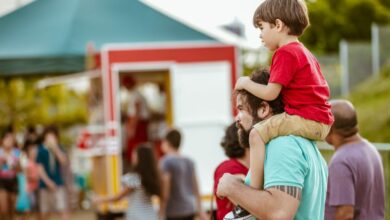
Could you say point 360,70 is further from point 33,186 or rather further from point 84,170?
point 33,186

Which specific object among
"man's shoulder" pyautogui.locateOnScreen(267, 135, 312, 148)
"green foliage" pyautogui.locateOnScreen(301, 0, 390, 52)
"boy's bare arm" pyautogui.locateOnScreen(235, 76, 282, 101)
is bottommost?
"man's shoulder" pyautogui.locateOnScreen(267, 135, 312, 148)

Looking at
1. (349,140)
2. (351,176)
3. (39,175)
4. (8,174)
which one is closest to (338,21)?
(8,174)

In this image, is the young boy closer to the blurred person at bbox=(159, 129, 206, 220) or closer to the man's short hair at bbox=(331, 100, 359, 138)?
the man's short hair at bbox=(331, 100, 359, 138)

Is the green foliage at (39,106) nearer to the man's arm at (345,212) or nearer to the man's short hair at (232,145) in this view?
the man's short hair at (232,145)

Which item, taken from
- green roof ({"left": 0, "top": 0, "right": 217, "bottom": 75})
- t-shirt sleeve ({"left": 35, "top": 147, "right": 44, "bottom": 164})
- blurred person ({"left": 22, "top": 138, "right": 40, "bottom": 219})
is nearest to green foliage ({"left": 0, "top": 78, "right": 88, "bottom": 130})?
blurred person ({"left": 22, "top": 138, "right": 40, "bottom": 219})

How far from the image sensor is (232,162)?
18.0 feet

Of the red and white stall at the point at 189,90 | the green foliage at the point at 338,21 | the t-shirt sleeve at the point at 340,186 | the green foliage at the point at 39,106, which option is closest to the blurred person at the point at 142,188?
the t-shirt sleeve at the point at 340,186

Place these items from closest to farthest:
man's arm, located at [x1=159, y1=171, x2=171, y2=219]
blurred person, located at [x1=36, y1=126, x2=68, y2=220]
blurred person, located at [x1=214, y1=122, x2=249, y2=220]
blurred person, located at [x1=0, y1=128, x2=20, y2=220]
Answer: blurred person, located at [x1=214, y1=122, x2=249, y2=220] → man's arm, located at [x1=159, y1=171, x2=171, y2=219] → blurred person, located at [x1=36, y1=126, x2=68, y2=220] → blurred person, located at [x1=0, y1=128, x2=20, y2=220]

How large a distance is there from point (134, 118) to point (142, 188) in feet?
19.8

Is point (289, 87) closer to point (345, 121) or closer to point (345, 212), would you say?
point (345, 212)

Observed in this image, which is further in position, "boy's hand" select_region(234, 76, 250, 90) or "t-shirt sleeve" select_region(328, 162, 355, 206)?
"t-shirt sleeve" select_region(328, 162, 355, 206)

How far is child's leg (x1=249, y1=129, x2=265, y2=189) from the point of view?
3865 mm

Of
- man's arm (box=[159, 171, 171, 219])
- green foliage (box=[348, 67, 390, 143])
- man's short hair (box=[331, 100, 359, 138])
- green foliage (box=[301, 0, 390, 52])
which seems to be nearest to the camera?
man's short hair (box=[331, 100, 359, 138])

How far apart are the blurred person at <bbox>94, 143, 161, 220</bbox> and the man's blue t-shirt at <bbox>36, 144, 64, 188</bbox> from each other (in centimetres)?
581
